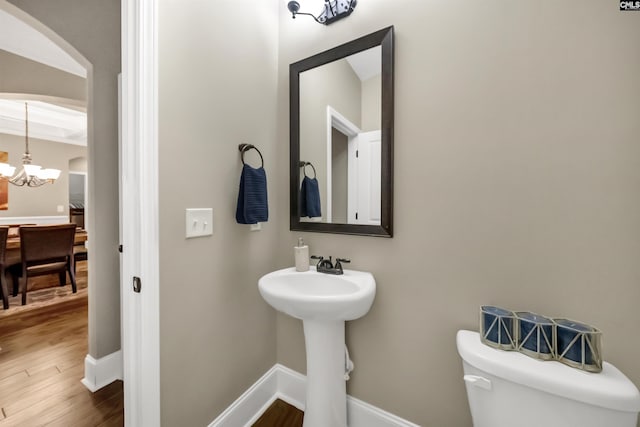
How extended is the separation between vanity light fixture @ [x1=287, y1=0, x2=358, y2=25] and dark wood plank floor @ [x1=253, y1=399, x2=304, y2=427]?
84.5 inches

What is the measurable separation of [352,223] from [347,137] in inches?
17.9

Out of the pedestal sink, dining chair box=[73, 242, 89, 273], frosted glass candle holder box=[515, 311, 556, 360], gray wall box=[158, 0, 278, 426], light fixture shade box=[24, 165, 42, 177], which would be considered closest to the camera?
frosted glass candle holder box=[515, 311, 556, 360]

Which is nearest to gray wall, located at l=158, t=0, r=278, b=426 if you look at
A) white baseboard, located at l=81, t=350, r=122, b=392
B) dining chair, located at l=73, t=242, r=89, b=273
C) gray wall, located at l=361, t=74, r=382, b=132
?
gray wall, located at l=361, t=74, r=382, b=132

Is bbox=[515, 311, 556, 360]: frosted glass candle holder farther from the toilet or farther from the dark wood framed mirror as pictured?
the dark wood framed mirror

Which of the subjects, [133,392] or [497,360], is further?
[133,392]

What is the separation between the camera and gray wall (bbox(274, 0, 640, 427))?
2.71 feet

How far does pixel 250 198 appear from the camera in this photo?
1222 millimetres

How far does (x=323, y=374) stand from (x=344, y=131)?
120 centimetres

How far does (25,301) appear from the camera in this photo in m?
2.85

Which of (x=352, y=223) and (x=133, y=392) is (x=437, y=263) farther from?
(x=133, y=392)

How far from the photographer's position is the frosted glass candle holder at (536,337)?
0.82m

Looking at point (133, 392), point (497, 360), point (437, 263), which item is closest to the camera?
point (497, 360)

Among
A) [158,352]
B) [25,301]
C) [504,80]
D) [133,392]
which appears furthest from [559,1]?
[25,301]

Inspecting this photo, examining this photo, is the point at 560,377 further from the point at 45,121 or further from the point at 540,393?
the point at 45,121
